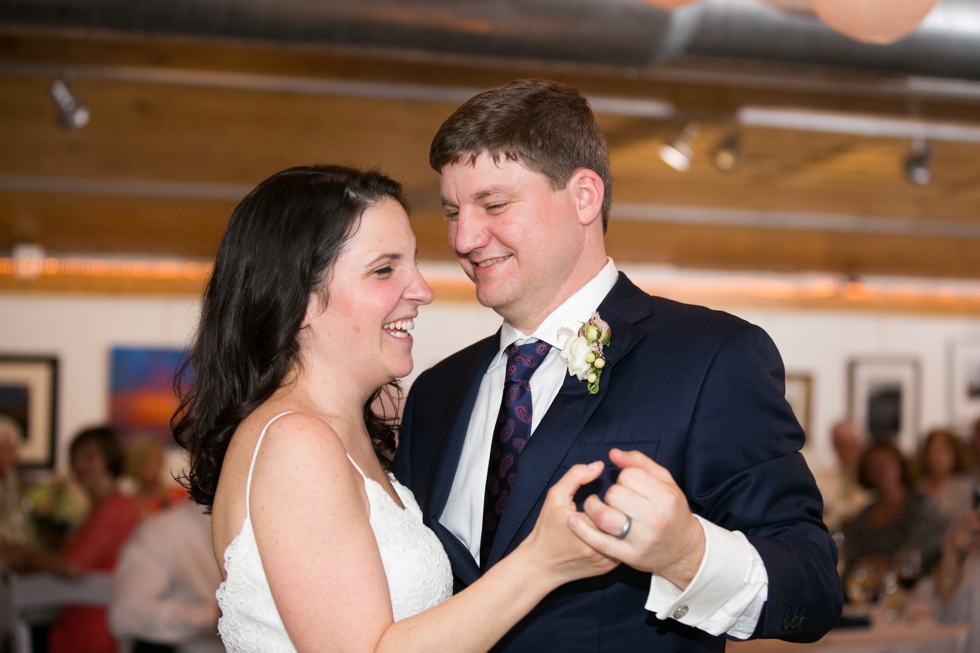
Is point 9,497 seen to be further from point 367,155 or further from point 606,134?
point 606,134

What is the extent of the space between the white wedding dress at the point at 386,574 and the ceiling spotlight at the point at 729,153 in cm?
346

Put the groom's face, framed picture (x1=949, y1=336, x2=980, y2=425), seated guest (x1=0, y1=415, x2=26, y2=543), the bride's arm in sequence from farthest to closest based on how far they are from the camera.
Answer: framed picture (x1=949, y1=336, x2=980, y2=425), seated guest (x1=0, y1=415, x2=26, y2=543), the groom's face, the bride's arm

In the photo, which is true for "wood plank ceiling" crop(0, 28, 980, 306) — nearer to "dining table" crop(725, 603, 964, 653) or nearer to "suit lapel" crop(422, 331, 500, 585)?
"suit lapel" crop(422, 331, 500, 585)

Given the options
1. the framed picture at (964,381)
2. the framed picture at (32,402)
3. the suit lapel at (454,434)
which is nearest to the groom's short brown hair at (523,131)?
the suit lapel at (454,434)

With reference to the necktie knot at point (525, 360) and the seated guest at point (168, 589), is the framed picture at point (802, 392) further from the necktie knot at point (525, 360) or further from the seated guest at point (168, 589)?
the necktie knot at point (525, 360)

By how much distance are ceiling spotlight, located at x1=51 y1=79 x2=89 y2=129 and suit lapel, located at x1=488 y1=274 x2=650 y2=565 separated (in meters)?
2.88

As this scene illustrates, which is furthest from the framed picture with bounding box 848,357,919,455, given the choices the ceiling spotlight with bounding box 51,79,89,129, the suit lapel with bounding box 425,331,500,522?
the suit lapel with bounding box 425,331,500,522

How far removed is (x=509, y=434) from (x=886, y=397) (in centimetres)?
852

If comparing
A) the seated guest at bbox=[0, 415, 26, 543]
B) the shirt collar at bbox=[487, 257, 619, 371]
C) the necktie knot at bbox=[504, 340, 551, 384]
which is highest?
the shirt collar at bbox=[487, 257, 619, 371]

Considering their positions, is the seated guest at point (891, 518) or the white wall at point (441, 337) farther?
the white wall at point (441, 337)

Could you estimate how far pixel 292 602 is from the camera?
4.87ft

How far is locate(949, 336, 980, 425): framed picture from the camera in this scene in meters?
9.55

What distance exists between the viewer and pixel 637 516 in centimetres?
124

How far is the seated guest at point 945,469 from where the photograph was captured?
19.2 ft
